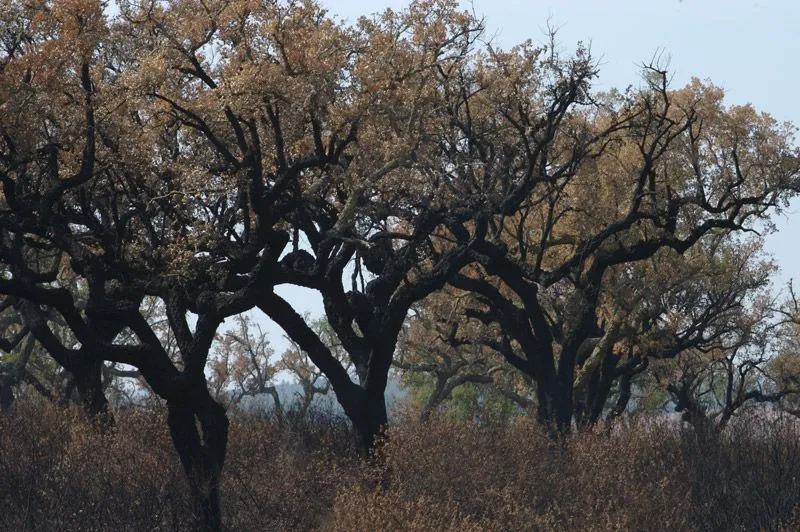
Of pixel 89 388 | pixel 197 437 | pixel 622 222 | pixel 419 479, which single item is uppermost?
pixel 622 222

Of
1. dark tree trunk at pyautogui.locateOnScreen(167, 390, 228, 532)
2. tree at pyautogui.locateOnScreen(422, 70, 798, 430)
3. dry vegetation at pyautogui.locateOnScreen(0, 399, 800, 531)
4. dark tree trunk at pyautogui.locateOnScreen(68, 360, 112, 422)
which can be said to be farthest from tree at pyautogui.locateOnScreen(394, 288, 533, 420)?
dark tree trunk at pyautogui.locateOnScreen(167, 390, 228, 532)

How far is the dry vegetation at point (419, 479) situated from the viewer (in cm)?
2127

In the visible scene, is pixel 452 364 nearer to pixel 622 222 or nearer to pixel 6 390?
pixel 6 390

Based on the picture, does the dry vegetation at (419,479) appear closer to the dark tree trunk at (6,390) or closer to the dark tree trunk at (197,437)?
the dark tree trunk at (197,437)

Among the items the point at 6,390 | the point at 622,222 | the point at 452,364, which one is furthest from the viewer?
the point at 452,364

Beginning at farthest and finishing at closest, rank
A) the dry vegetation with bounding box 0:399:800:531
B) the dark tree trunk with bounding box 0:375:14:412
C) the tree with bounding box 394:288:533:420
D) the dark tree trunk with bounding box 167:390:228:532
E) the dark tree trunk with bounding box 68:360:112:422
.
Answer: the tree with bounding box 394:288:533:420, the dark tree trunk with bounding box 0:375:14:412, the dark tree trunk with bounding box 68:360:112:422, the dark tree trunk with bounding box 167:390:228:532, the dry vegetation with bounding box 0:399:800:531

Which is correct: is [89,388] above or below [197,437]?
above

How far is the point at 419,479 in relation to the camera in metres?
24.6

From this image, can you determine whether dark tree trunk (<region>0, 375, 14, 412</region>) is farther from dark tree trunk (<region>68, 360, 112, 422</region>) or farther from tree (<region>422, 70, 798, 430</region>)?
tree (<region>422, 70, 798, 430</region>)

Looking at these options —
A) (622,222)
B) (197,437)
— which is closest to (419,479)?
(197,437)

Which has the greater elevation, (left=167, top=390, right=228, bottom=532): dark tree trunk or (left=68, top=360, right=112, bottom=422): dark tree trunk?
(left=68, top=360, right=112, bottom=422): dark tree trunk

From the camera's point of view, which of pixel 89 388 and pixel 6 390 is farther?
pixel 6 390

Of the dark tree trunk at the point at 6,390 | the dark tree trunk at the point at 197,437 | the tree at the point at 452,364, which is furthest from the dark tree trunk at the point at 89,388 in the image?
the tree at the point at 452,364

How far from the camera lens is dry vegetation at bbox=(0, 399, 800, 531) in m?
21.3
